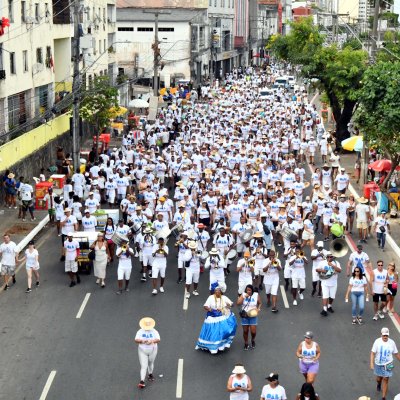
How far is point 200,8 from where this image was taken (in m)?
87.1

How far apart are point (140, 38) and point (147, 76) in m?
6.68

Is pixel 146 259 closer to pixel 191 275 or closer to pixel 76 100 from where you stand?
pixel 191 275

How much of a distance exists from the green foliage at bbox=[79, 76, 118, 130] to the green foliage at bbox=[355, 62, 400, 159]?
1647 centimetres

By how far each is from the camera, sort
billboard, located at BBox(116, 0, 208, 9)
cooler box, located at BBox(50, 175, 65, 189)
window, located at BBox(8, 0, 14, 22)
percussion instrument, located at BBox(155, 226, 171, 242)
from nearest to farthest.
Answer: percussion instrument, located at BBox(155, 226, 171, 242) → cooler box, located at BBox(50, 175, 65, 189) → window, located at BBox(8, 0, 14, 22) → billboard, located at BBox(116, 0, 208, 9)

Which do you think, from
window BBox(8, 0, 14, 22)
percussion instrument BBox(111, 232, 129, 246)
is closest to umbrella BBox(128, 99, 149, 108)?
window BBox(8, 0, 14, 22)

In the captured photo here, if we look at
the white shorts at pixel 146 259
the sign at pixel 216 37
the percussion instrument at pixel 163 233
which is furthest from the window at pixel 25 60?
the sign at pixel 216 37

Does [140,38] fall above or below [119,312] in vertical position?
above

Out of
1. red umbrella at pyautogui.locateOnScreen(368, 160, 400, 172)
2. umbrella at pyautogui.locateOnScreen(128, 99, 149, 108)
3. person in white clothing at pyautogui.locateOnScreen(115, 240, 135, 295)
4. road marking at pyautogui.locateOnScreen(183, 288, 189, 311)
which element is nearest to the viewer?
road marking at pyautogui.locateOnScreen(183, 288, 189, 311)

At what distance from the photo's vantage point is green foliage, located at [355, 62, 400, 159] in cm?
2627

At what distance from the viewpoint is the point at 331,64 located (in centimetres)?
4025

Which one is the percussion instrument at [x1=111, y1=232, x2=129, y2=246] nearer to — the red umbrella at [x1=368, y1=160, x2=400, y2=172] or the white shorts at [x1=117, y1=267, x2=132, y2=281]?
the white shorts at [x1=117, y1=267, x2=132, y2=281]

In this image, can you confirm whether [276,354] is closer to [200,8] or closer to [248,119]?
[248,119]

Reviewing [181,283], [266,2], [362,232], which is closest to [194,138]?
[362,232]

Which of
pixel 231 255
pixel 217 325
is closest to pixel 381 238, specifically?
pixel 231 255
